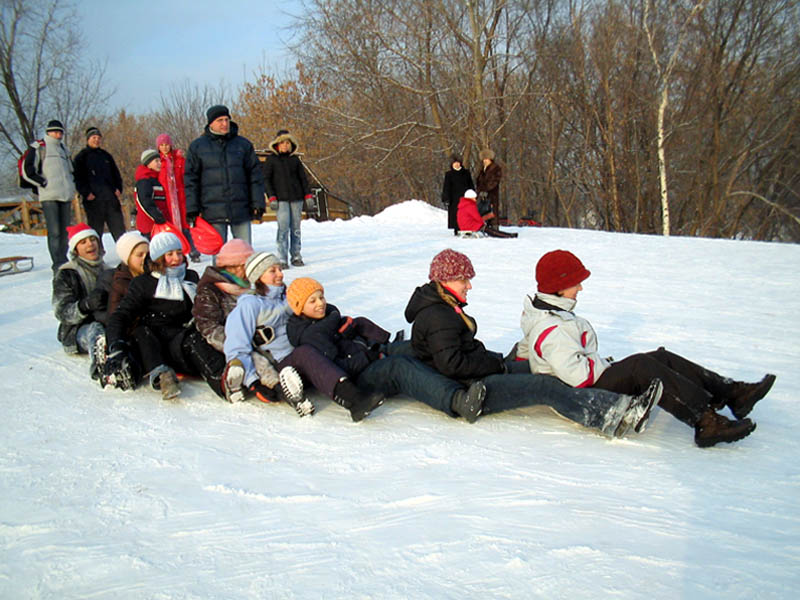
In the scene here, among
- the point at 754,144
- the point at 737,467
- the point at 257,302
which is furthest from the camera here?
the point at 754,144

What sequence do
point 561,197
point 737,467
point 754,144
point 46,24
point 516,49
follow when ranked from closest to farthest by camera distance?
point 737,467 → point 46,24 → point 754,144 → point 516,49 → point 561,197

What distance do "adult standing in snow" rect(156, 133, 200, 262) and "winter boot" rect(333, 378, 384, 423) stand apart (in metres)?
4.80

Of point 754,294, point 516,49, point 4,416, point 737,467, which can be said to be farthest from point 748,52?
point 4,416

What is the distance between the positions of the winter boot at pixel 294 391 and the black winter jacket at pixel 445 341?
26.5 inches

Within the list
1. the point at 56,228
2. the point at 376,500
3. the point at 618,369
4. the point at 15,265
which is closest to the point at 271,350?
the point at 376,500

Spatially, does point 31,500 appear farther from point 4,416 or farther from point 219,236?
point 219,236

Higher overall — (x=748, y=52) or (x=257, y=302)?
(x=748, y=52)

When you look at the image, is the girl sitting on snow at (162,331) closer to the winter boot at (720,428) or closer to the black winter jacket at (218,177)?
the black winter jacket at (218,177)

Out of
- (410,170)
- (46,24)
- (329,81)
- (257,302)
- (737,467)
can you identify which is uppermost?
(46,24)

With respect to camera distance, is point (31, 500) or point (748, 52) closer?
point (31, 500)

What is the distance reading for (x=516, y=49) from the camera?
62.7ft

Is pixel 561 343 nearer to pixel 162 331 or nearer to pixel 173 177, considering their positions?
pixel 162 331

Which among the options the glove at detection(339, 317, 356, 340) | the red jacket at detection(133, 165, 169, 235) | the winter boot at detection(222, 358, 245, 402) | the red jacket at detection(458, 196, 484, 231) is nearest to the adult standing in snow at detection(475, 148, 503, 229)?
the red jacket at detection(458, 196, 484, 231)

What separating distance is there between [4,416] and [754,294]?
671cm
